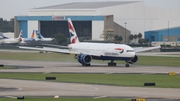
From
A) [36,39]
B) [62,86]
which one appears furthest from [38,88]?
[36,39]

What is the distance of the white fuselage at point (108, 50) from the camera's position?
273ft

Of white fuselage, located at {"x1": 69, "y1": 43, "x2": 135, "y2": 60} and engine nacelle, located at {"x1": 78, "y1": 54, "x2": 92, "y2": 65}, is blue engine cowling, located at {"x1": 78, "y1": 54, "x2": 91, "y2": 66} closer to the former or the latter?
engine nacelle, located at {"x1": 78, "y1": 54, "x2": 92, "y2": 65}

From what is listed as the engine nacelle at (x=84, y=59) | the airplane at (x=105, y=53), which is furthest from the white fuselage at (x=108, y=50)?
the engine nacelle at (x=84, y=59)

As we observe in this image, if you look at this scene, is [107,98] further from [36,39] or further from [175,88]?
[36,39]

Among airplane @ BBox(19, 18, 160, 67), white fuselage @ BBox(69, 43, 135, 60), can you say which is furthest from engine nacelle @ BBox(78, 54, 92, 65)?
white fuselage @ BBox(69, 43, 135, 60)

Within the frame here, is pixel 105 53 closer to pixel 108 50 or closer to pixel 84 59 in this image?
pixel 108 50

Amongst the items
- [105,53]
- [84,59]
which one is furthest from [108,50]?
[84,59]

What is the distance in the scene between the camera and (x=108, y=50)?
279 ft

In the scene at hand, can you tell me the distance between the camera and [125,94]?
4150cm

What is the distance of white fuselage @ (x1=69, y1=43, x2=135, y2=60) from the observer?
8319 cm

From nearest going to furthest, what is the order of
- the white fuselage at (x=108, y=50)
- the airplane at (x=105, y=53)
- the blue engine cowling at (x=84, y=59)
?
1. the white fuselage at (x=108, y=50)
2. the airplane at (x=105, y=53)
3. the blue engine cowling at (x=84, y=59)

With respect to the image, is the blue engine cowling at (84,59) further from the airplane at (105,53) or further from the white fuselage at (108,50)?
the white fuselage at (108,50)

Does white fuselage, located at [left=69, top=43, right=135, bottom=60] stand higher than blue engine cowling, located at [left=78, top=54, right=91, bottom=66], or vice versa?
white fuselage, located at [left=69, top=43, right=135, bottom=60]

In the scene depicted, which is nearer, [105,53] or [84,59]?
[84,59]
